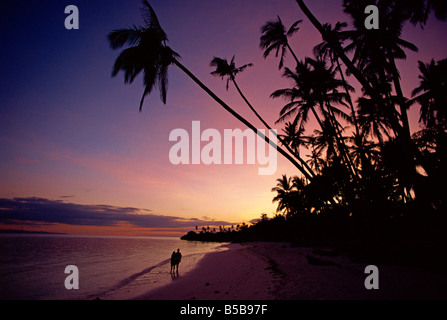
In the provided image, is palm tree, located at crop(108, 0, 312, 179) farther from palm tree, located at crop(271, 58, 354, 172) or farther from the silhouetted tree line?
palm tree, located at crop(271, 58, 354, 172)

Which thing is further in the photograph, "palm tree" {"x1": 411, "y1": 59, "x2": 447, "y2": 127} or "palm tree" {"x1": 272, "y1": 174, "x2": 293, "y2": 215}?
"palm tree" {"x1": 272, "y1": 174, "x2": 293, "y2": 215}

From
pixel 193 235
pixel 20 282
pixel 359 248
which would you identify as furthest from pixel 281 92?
pixel 193 235

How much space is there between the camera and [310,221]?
3953cm

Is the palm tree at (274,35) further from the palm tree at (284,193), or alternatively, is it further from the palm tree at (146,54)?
the palm tree at (284,193)

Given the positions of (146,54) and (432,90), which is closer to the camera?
(146,54)

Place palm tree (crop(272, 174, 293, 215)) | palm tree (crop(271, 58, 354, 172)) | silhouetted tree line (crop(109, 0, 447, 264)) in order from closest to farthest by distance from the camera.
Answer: silhouetted tree line (crop(109, 0, 447, 264)), palm tree (crop(271, 58, 354, 172)), palm tree (crop(272, 174, 293, 215))

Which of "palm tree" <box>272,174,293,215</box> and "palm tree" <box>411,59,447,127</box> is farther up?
"palm tree" <box>411,59,447,127</box>

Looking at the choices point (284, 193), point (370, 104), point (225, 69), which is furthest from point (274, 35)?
point (284, 193)

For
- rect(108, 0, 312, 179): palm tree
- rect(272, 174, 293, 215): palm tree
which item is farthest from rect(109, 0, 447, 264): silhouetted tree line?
rect(272, 174, 293, 215): palm tree

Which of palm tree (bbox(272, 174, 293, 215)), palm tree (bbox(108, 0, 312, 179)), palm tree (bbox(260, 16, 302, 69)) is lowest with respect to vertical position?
palm tree (bbox(272, 174, 293, 215))

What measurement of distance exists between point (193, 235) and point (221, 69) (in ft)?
436

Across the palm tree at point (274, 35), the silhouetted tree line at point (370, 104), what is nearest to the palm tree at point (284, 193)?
the silhouetted tree line at point (370, 104)

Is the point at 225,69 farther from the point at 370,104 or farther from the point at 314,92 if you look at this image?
the point at 370,104

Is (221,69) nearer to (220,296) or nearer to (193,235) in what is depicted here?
(220,296)
